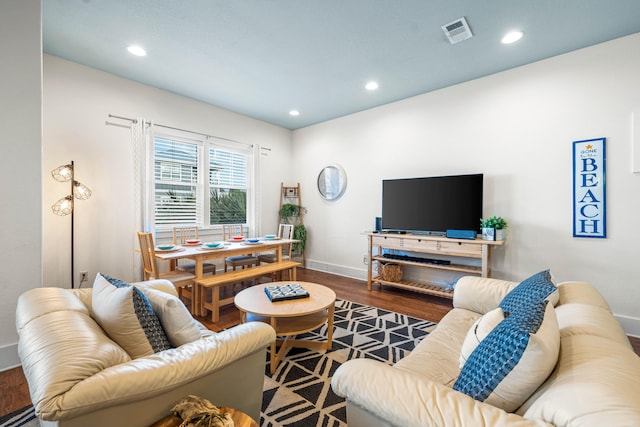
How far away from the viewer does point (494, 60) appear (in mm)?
3014

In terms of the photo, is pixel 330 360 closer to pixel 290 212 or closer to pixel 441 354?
pixel 441 354

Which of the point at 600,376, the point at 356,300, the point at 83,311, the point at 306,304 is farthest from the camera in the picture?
the point at 356,300

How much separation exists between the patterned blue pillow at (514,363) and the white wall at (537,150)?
2681 millimetres

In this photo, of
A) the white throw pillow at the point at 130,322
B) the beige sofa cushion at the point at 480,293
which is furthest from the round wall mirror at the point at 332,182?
the white throw pillow at the point at 130,322

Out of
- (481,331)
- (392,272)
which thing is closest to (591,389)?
(481,331)

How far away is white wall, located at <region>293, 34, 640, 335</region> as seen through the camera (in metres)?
2.62

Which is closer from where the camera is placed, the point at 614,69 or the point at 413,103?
the point at 614,69

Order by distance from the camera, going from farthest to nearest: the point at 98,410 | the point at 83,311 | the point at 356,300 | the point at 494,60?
the point at 356,300
the point at 494,60
the point at 83,311
the point at 98,410

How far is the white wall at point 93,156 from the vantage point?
303 centimetres

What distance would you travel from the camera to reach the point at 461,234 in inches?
128

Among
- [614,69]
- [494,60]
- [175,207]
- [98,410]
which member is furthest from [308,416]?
[614,69]

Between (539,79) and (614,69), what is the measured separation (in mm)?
579

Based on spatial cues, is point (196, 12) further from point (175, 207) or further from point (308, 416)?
point (308, 416)

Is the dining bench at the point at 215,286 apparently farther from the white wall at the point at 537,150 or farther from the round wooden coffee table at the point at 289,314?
the white wall at the point at 537,150
